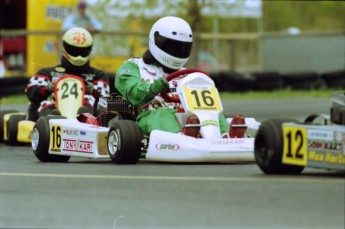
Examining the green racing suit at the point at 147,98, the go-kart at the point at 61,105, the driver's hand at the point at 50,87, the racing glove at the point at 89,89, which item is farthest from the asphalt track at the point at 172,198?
the racing glove at the point at 89,89

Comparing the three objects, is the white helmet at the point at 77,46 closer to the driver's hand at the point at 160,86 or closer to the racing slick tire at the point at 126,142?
the driver's hand at the point at 160,86

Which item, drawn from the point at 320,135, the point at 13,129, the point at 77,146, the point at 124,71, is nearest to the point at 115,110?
the point at 124,71

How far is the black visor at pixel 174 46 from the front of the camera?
29.6ft

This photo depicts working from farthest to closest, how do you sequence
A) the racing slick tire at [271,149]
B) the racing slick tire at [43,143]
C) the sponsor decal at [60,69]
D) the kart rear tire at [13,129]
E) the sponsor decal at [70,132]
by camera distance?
the sponsor decal at [60,69] < the kart rear tire at [13,129] < the racing slick tire at [43,143] < the sponsor decal at [70,132] < the racing slick tire at [271,149]

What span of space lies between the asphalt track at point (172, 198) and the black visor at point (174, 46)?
1.48 metres

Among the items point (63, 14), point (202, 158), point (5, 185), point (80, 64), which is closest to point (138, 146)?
point (202, 158)

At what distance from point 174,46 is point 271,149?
2.62 m

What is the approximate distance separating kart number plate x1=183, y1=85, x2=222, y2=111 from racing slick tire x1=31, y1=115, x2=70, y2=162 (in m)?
1.38

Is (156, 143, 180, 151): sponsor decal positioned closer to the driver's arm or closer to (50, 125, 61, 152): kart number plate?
the driver's arm

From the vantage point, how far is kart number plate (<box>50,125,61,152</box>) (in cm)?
898

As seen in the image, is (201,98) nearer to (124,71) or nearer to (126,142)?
(126,142)

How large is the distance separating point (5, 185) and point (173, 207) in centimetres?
163

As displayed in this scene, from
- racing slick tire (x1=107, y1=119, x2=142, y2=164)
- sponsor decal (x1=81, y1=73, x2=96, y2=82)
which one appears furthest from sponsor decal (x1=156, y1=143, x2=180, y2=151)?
sponsor decal (x1=81, y1=73, x2=96, y2=82)

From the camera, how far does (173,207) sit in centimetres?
588
